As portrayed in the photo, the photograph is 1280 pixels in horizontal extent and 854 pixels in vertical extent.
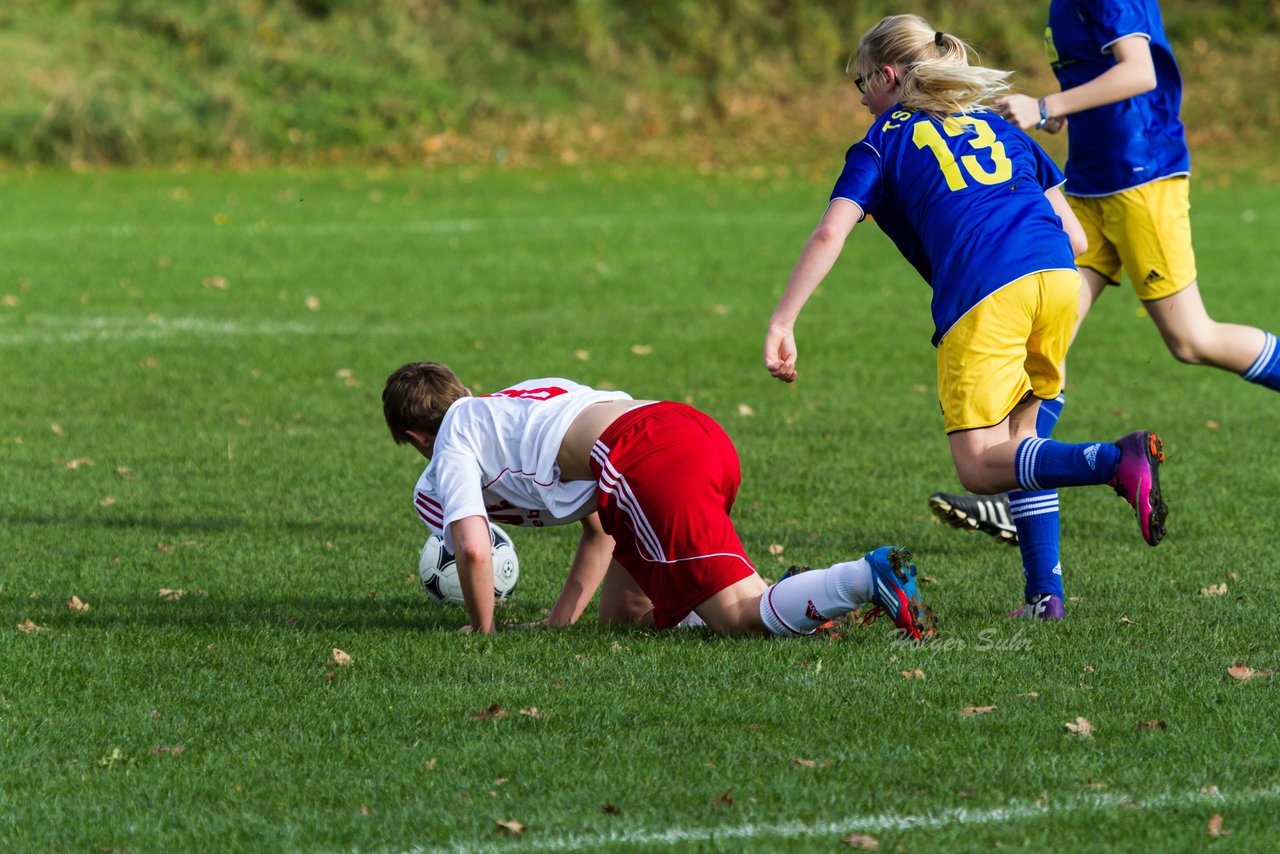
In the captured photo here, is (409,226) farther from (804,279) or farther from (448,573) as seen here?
(804,279)

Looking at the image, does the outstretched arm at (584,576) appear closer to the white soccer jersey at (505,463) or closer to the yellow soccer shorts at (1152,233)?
the white soccer jersey at (505,463)

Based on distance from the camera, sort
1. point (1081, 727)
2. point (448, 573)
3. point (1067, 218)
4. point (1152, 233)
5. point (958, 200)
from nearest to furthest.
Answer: point (1081, 727), point (958, 200), point (1067, 218), point (448, 573), point (1152, 233)

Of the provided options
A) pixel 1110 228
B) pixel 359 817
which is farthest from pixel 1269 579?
pixel 359 817

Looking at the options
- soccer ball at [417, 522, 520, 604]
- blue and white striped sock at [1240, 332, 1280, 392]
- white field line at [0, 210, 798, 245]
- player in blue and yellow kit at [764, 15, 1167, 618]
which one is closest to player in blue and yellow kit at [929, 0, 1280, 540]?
blue and white striped sock at [1240, 332, 1280, 392]

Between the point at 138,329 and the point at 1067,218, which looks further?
the point at 138,329

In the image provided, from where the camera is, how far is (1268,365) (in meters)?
6.01

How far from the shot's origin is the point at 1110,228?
256 inches

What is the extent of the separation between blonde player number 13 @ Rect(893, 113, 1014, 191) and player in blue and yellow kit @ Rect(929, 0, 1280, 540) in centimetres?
104

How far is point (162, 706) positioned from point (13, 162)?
21844 mm

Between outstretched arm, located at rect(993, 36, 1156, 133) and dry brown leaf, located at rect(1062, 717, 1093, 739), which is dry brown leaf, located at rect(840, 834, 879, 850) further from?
outstretched arm, located at rect(993, 36, 1156, 133)

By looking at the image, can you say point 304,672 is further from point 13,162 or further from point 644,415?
point 13,162

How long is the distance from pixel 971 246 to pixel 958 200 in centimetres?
14

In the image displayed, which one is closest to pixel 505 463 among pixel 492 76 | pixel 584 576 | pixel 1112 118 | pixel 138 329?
pixel 584 576

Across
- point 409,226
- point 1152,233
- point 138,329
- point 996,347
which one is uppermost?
point 1152,233
